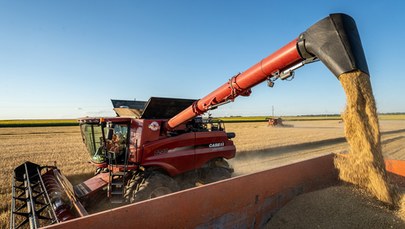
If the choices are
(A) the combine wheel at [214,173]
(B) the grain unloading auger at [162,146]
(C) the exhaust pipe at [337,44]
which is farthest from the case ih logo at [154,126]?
(C) the exhaust pipe at [337,44]

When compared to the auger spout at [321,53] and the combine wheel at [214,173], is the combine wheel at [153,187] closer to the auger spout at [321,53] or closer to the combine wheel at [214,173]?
the combine wheel at [214,173]

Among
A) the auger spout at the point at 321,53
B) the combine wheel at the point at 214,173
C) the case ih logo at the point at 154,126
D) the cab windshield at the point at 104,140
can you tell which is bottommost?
the combine wheel at the point at 214,173

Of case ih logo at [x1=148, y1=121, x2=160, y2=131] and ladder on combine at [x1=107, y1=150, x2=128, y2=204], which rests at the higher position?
case ih logo at [x1=148, y1=121, x2=160, y2=131]

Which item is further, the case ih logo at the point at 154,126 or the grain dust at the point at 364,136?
the case ih logo at the point at 154,126

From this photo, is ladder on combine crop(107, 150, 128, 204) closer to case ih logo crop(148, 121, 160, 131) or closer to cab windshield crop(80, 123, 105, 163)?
cab windshield crop(80, 123, 105, 163)

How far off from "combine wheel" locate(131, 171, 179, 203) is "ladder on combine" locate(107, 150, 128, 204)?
0.83 ft

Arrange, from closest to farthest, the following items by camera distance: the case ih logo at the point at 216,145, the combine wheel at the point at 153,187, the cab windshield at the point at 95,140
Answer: the combine wheel at the point at 153,187, the cab windshield at the point at 95,140, the case ih logo at the point at 216,145

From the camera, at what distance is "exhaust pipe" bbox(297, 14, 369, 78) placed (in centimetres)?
247

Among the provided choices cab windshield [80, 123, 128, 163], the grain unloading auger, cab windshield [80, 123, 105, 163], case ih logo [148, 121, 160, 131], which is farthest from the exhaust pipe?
cab windshield [80, 123, 105, 163]

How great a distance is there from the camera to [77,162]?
801 centimetres

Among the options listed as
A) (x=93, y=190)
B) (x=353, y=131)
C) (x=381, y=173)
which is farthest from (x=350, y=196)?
(x=93, y=190)

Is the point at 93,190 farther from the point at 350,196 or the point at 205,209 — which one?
the point at 350,196

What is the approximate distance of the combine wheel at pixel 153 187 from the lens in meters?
3.91

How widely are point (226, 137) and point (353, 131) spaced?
3.10 meters
